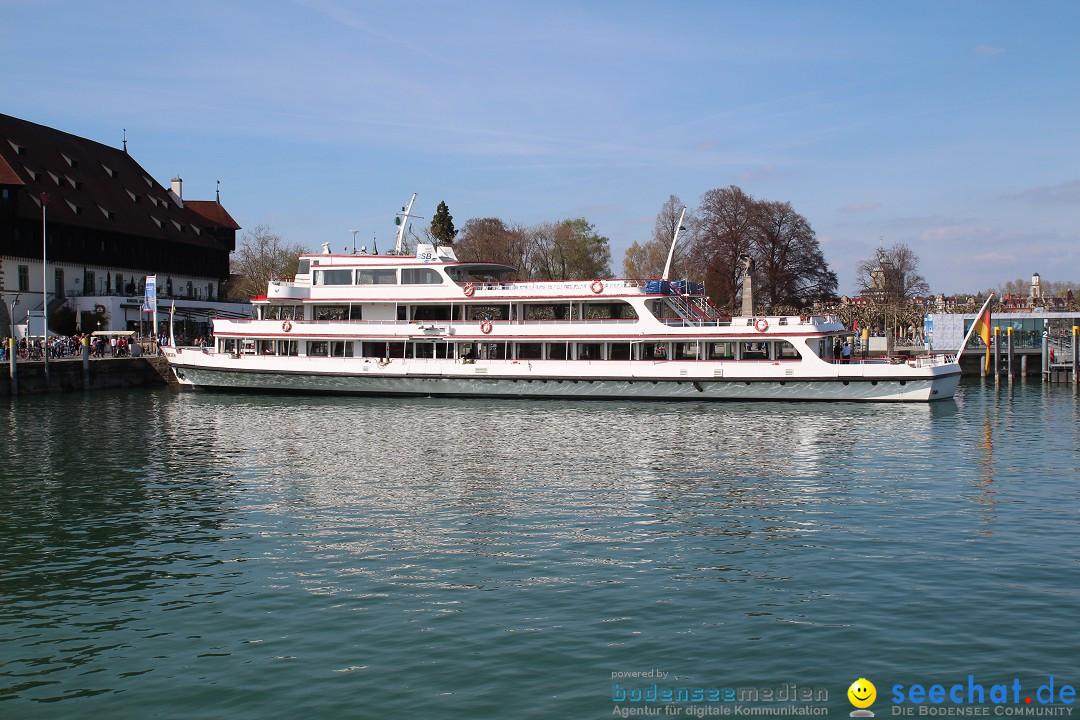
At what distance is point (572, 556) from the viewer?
15.5 meters

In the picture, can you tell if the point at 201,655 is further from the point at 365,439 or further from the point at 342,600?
the point at 365,439

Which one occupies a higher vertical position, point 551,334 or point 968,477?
point 551,334

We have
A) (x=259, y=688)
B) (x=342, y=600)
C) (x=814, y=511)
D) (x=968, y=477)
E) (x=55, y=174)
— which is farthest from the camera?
(x=55, y=174)

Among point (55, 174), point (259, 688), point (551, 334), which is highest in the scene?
point (55, 174)

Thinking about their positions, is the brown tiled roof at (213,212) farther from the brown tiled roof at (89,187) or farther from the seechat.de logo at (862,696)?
the seechat.de logo at (862,696)

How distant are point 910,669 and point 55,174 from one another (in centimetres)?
7040

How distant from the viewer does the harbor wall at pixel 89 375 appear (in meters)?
45.8

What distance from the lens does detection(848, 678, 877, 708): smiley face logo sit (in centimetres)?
995

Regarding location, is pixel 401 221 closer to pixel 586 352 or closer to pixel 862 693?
pixel 586 352

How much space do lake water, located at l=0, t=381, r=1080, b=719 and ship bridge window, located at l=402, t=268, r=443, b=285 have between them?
18.1 m

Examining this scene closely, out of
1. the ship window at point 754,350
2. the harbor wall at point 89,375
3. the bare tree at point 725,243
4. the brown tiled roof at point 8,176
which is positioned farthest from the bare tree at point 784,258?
the brown tiled roof at point 8,176

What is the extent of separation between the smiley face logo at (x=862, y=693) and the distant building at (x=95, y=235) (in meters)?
56.5

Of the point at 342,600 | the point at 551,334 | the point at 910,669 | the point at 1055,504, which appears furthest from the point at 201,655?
the point at 551,334

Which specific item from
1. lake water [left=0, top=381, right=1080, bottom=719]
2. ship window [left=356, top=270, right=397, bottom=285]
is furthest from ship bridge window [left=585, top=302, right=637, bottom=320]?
lake water [left=0, top=381, right=1080, bottom=719]
